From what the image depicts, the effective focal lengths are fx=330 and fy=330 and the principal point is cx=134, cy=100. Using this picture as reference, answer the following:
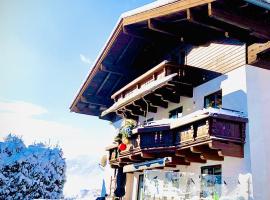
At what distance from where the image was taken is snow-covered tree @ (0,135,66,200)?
12008mm

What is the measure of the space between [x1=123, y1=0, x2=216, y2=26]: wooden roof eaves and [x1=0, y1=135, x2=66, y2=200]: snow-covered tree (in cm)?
611

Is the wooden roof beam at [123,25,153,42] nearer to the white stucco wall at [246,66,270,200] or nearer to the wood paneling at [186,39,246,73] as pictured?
the wood paneling at [186,39,246,73]

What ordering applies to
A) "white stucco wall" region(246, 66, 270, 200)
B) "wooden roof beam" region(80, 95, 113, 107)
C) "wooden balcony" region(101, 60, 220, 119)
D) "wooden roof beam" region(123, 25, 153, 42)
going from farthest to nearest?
"wooden roof beam" region(80, 95, 113, 107) < "wooden roof beam" region(123, 25, 153, 42) < "wooden balcony" region(101, 60, 220, 119) < "white stucco wall" region(246, 66, 270, 200)

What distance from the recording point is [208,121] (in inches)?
392

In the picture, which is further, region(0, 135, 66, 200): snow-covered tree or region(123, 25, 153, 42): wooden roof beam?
region(123, 25, 153, 42): wooden roof beam

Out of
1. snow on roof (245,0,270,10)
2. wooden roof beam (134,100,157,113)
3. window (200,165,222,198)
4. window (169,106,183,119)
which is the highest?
snow on roof (245,0,270,10)

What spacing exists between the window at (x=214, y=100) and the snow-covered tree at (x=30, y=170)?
20.2 feet

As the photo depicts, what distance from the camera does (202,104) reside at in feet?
41.6

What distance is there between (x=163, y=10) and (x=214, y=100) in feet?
12.4

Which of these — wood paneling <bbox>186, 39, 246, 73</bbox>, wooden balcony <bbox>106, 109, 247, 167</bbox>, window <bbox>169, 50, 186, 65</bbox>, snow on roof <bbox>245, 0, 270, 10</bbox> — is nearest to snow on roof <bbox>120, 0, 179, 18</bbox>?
wood paneling <bbox>186, 39, 246, 73</bbox>

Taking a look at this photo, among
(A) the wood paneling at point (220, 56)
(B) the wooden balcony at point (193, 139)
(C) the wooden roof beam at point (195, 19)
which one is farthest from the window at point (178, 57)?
(B) the wooden balcony at point (193, 139)

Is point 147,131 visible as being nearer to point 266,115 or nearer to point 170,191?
point 170,191

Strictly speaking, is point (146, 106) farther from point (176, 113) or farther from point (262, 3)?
point (262, 3)

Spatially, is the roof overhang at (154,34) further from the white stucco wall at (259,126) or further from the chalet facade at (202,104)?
the white stucco wall at (259,126)
